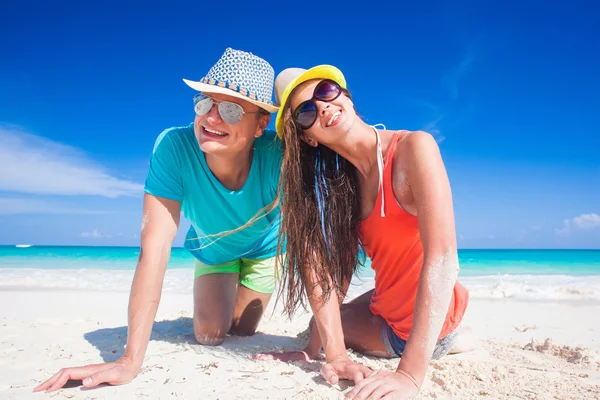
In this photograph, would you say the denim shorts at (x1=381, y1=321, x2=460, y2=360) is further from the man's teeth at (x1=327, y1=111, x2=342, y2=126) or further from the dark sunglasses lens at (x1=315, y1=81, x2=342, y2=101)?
the dark sunglasses lens at (x1=315, y1=81, x2=342, y2=101)

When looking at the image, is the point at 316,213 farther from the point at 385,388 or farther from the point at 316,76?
the point at 385,388

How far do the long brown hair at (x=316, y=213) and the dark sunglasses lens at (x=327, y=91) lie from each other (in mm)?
162

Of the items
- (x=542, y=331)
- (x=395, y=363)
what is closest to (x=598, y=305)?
(x=542, y=331)

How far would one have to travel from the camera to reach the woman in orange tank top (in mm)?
2229

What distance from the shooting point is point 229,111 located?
2875 mm

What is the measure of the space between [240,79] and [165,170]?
2.71ft

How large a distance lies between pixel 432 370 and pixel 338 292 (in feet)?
2.54

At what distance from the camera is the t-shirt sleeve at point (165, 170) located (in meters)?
2.97

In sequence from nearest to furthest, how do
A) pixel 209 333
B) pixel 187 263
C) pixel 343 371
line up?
pixel 343 371
pixel 209 333
pixel 187 263

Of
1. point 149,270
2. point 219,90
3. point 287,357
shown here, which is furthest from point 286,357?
point 219,90

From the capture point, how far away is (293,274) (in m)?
2.84

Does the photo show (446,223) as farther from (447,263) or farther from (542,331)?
(542,331)

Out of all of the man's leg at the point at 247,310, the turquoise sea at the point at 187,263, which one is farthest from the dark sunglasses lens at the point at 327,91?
the turquoise sea at the point at 187,263

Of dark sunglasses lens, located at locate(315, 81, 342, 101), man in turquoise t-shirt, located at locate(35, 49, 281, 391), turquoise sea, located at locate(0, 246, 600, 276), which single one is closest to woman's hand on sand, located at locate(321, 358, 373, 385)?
man in turquoise t-shirt, located at locate(35, 49, 281, 391)
